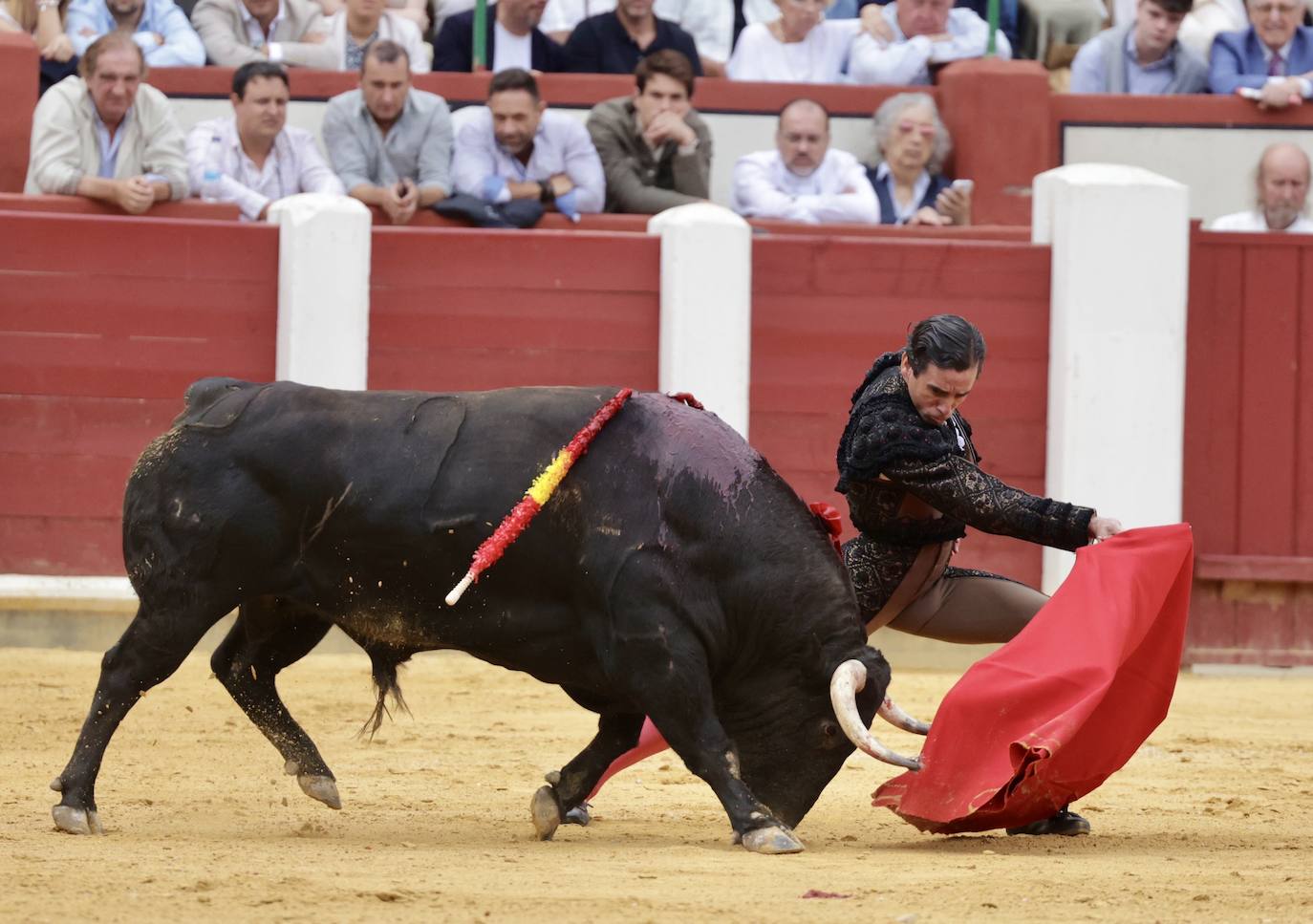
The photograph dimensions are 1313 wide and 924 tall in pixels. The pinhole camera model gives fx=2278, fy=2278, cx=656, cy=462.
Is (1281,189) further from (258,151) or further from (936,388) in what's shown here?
(936,388)

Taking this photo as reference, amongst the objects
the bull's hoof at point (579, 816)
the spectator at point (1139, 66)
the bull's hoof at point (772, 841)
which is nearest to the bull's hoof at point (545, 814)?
the bull's hoof at point (579, 816)

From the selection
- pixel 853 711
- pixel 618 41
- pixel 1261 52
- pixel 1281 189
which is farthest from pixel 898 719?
pixel 1261 52

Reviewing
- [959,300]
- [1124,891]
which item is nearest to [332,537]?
[1124,891]

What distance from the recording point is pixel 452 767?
6230 millimetres

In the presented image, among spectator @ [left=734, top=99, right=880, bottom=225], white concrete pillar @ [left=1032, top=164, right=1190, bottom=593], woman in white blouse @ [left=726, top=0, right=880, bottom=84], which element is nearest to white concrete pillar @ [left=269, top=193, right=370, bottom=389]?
spectator @ [left=734, top=99, right=880, bottom=225]

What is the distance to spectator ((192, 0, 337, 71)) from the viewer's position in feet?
31.3

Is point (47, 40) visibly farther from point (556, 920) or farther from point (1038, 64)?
point (556, 920)

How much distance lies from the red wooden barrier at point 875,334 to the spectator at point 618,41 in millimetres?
1492

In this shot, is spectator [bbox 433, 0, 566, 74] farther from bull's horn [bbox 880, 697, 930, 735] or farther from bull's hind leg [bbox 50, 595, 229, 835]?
bull's horn [bbox 880, 697, 930, 735]

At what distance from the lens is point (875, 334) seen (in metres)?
8.73

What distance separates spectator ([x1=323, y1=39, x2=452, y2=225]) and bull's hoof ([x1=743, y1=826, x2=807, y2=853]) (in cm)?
447

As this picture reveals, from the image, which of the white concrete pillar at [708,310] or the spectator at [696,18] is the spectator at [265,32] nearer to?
the spectator at [696,18]

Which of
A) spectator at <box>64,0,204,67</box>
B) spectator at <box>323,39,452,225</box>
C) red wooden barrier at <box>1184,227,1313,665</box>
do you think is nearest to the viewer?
spectator at <box>323,39,452,225</box>

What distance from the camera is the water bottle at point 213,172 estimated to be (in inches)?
342
